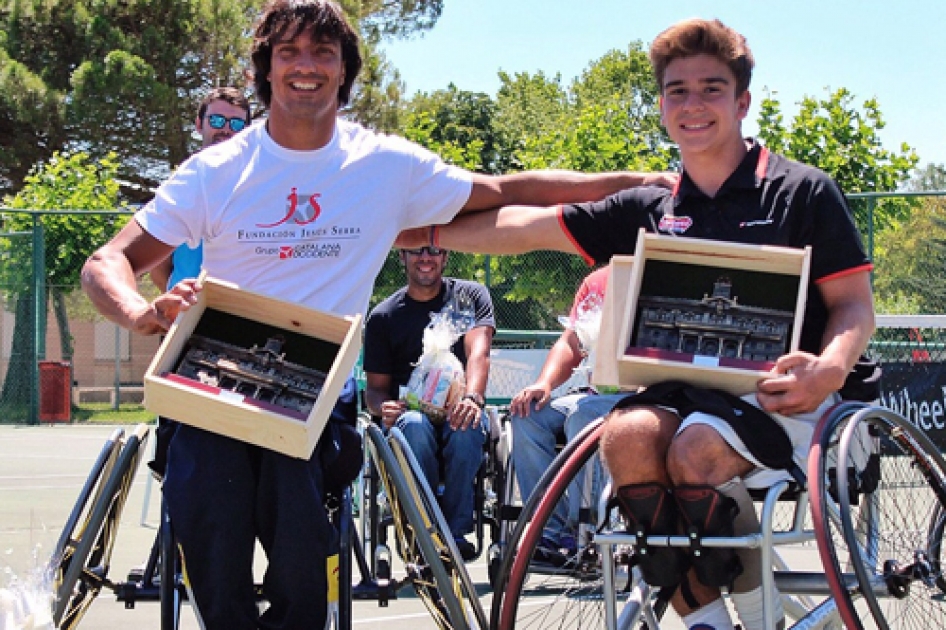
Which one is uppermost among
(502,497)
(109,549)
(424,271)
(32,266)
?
(424,271)

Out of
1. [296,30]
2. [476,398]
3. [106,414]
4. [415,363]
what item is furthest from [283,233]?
[106,414]

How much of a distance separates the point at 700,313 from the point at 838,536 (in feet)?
2.41

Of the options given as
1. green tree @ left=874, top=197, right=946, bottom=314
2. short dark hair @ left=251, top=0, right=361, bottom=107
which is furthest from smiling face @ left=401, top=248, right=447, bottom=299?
green tree @ left=874, top=197, right=946, bottom=314

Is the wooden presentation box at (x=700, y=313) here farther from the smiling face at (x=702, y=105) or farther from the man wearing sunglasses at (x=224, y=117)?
the man wearing sunglasses at (x=224, y=117)

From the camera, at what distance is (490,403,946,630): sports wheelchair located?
3.08m

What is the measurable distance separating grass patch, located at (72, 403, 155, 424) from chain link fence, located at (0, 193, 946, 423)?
0.21 meters

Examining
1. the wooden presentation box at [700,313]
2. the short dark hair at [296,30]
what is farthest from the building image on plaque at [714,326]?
the short dark hair at [296,30]

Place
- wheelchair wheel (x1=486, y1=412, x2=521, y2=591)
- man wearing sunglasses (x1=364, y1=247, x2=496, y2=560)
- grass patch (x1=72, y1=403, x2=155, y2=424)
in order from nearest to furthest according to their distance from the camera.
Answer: wheelchair wheel (x1=486, y1=412, x2=521, y2=591)
man wearing sunglasses (x1=364, y1=247, x2=496, y2=560)
grass patch (x1=72, y1=403, x2=155, y2=424)

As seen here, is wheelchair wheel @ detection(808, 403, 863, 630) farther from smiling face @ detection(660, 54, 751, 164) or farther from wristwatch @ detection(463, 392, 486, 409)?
wristwatch @ detection(463, 392, 486, 409)

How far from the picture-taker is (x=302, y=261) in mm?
3777

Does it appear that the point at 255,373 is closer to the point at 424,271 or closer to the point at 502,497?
the point at 502,497

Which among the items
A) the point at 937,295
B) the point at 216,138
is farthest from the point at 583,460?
the point at 937,295

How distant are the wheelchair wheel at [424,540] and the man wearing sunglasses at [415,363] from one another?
6.47 feet

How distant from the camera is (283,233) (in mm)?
3762
